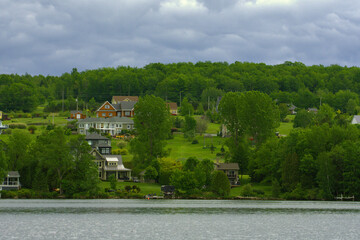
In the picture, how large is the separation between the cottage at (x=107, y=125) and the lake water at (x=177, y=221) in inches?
2773

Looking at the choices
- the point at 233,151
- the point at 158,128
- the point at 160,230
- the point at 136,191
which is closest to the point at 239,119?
the point at 233,151

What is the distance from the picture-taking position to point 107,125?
155m

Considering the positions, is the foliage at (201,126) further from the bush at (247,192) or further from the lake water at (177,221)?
the lake water at (177,221)

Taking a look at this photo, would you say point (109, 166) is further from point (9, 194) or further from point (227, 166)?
point (9, 194)

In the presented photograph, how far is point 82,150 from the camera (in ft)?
302

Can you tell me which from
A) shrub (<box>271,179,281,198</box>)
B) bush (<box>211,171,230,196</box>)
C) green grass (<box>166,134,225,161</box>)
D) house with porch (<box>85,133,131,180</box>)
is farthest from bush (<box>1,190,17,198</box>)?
shrub (<box>271,179,281,198</box>)

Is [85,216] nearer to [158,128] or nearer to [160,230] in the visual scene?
[160,230]

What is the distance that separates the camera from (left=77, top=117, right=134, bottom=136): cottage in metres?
149

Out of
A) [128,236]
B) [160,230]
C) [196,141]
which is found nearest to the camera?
[128,236]

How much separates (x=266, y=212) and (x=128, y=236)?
26.2 meters

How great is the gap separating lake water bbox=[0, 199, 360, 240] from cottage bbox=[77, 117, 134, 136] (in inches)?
2773

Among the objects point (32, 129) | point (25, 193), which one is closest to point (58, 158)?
point (25, 193)

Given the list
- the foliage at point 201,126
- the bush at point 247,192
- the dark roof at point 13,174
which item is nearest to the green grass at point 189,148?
the foliage at point 201,126

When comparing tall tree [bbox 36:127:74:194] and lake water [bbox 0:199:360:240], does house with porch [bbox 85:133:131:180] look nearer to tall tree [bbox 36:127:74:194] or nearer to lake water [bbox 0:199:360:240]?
tall tree [bbox 36:127:74:194]
